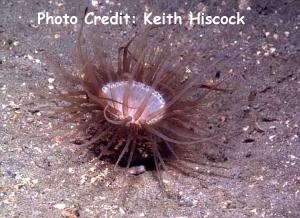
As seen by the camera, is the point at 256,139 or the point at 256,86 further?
the point at 256,86

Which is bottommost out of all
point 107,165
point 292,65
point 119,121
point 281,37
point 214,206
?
point 214,206

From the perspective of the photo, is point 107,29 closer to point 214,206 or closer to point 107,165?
point 107,165

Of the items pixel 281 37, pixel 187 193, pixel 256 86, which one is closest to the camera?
pixel 187 193

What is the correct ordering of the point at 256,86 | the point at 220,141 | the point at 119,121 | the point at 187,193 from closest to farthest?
the point at 187,193 < the point at 119,121 < the point at 220,141 < the point at 256,86

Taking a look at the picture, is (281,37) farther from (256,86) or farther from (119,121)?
(119,121)

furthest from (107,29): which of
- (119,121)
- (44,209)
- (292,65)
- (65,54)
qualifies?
(44,209)

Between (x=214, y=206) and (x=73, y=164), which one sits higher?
(x=73, y=164)

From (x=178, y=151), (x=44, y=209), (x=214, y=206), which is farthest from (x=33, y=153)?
(x=214, y=206)
